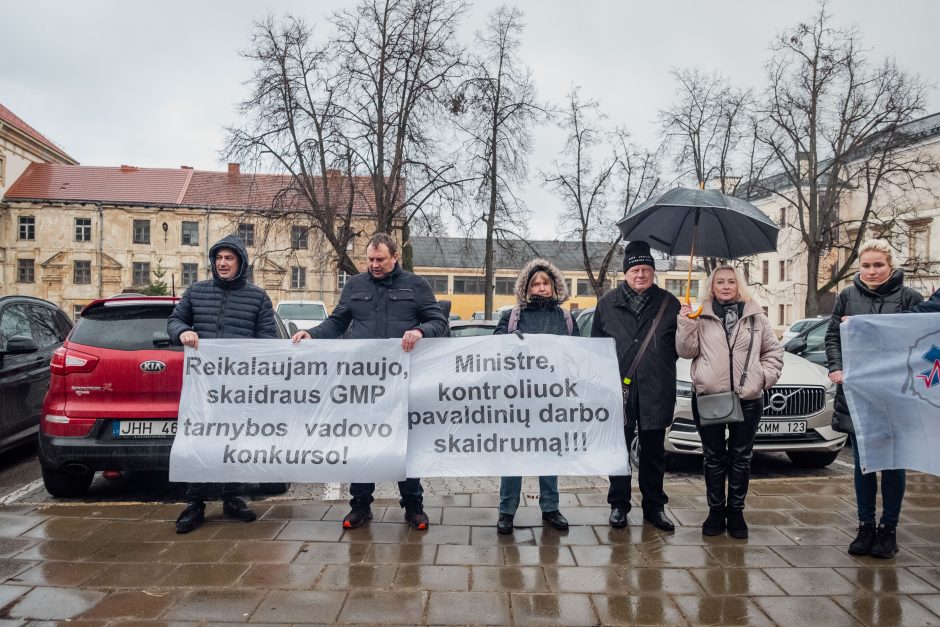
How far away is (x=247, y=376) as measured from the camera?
4.78 meters

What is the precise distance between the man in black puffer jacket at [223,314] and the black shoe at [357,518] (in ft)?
2.36

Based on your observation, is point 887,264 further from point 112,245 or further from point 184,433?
point 112,245

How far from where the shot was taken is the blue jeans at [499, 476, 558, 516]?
15.4 feet

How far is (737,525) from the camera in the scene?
14.9 feet

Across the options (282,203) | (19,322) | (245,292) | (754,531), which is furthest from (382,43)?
(754,531)

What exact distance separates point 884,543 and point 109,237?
61351 mm

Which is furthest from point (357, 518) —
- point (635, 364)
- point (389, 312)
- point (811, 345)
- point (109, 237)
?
point (109, 237)

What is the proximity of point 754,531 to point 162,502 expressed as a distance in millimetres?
4374

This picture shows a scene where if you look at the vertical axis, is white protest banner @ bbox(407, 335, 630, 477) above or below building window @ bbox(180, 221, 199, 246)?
below

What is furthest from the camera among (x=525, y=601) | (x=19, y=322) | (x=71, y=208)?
(x=71, y=208)

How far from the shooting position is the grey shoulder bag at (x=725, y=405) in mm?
4402

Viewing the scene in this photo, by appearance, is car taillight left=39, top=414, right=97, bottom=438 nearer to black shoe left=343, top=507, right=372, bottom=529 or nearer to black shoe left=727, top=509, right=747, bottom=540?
black shoe left=343, top=507, right=372, bottom=529

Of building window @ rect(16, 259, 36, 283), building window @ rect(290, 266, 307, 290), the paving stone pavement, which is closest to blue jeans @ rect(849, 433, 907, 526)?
the paving stone pavement

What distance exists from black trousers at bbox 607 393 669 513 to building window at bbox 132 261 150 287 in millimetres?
59060
